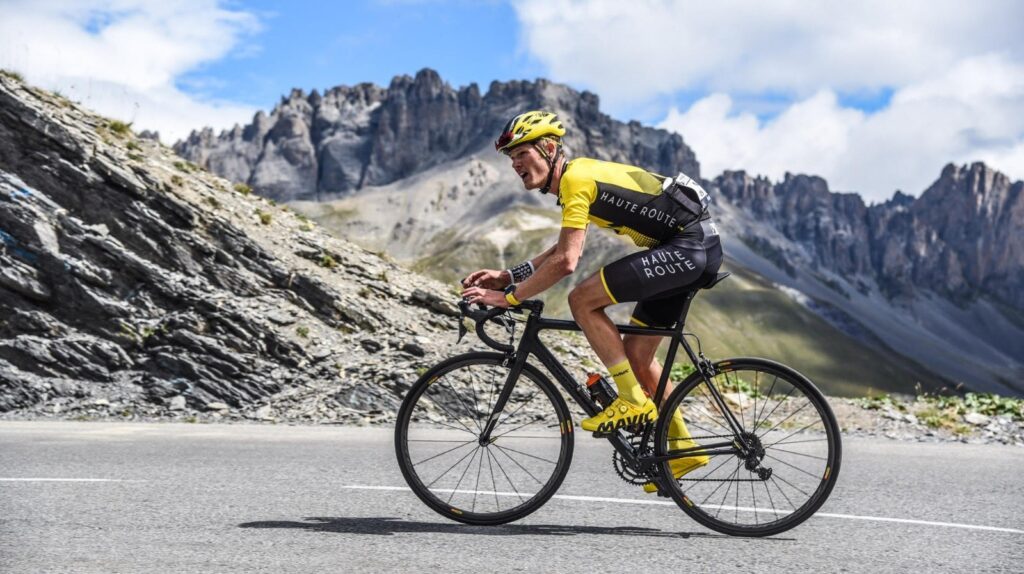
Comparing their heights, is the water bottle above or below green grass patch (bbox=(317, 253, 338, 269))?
below

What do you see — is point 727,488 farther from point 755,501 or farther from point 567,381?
point 567,381

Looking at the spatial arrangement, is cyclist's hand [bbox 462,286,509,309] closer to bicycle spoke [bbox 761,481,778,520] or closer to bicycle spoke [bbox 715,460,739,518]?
bicycle spoke [bbox 715,460,739,518]

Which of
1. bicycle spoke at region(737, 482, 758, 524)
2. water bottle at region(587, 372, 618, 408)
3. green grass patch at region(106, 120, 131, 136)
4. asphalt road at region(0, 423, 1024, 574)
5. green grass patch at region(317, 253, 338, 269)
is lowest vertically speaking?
asphalt road at region(0, 423, 1024, 574)

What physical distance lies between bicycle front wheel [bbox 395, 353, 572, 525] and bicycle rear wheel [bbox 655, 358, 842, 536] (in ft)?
2.53

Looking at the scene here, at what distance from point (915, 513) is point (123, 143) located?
→ 15010 mm

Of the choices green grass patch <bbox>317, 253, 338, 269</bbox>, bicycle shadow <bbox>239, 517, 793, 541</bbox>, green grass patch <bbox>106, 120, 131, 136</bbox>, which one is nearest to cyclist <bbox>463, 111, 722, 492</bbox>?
bicycle shadow <bbox>239, 517, 793, 541</bbox>

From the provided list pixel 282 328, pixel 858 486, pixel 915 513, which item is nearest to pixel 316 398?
pixel 282 328

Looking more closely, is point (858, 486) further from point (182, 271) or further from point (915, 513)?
point (182, 271)

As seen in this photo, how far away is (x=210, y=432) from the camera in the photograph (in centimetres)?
1098

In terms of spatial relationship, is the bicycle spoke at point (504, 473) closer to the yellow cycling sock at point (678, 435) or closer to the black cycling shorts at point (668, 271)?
the yellow cycling sock at point (678, 435)

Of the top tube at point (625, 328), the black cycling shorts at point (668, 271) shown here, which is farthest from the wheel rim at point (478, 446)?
the black cycling shorts at point (668, 271)

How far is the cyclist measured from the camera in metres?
5.21

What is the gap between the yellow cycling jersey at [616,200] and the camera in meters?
5.16

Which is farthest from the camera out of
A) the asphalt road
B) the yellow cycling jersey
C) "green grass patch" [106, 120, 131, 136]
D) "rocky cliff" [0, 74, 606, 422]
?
"green grass patch" [106, 120, 131, 136]
